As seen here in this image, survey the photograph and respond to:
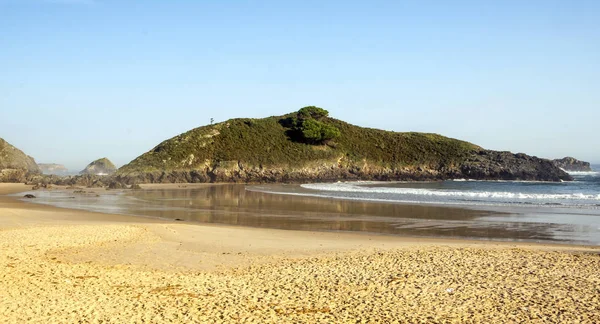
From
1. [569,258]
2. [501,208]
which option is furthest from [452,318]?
[501,208]

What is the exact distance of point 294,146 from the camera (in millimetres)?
71500

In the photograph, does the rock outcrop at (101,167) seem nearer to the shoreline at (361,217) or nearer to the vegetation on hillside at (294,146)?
the vegetation on hillside at (294,146)

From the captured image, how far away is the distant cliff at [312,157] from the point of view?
62.9 metres

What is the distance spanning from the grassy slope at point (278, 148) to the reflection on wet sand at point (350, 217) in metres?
33.5

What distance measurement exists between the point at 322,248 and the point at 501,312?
680cm

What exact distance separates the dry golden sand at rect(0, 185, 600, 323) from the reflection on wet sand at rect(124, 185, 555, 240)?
118 inches

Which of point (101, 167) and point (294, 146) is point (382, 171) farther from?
point (101, 167)

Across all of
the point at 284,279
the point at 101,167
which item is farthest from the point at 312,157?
the point at 284,279

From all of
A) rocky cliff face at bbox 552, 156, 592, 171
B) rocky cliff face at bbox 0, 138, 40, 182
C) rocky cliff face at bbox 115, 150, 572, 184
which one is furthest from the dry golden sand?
rocky cliff face at bbox 552, 156, 592, 171

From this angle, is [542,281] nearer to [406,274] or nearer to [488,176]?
[406,274]

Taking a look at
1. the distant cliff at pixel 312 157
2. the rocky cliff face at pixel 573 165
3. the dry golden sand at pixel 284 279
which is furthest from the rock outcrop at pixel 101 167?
the rocky cliff face at pixel 573 165

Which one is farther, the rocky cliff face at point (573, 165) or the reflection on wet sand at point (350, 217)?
the rocky cliff face at point (573, 165)

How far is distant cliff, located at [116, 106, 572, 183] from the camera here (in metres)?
62.9

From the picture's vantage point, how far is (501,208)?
27.8 metres
